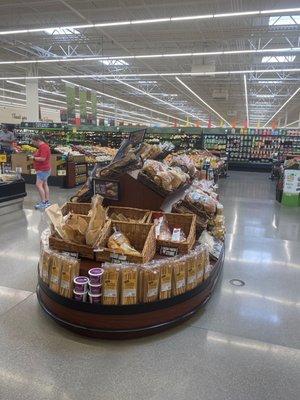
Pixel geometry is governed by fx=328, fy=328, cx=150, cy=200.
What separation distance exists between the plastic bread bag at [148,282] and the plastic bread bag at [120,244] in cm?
17

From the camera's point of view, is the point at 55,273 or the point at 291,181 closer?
the point at 55,273

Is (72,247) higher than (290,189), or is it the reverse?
(72,247)

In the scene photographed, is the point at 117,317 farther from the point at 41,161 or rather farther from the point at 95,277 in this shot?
the point at 41,161

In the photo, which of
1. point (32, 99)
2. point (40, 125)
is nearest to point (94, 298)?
point (40, 125)

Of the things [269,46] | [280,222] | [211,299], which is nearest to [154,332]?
[211,299]

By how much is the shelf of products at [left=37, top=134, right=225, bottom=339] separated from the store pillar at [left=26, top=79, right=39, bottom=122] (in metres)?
16.2

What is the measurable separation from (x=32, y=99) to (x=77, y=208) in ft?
54.6

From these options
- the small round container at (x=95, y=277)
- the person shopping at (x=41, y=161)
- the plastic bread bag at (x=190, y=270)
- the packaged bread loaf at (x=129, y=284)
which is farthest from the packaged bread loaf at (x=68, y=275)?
the person shopping at (x=41, y=161)

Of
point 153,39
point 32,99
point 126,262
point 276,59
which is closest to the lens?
point 126,262

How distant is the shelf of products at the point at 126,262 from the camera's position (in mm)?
2539

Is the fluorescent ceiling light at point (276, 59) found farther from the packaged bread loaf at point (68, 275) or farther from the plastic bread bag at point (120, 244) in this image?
the packaged bread loaf at point (68, 275)

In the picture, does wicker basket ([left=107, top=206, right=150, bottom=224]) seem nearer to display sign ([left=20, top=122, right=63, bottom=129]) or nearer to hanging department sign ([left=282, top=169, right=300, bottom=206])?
hanging department sign ([left=282, top=169, right=300, bottom=206])

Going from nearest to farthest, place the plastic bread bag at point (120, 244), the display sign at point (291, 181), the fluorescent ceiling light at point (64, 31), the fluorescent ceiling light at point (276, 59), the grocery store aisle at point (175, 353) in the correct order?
the grocery store aisle at point (175, 353) < the plastic bread bag at point (120, 244) < the display sign at point (291, 181) < the fluorescent ceiling light at point (64, 31) < the fluorescent ceiling light at point (276, 59)

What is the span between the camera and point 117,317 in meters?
2.53
